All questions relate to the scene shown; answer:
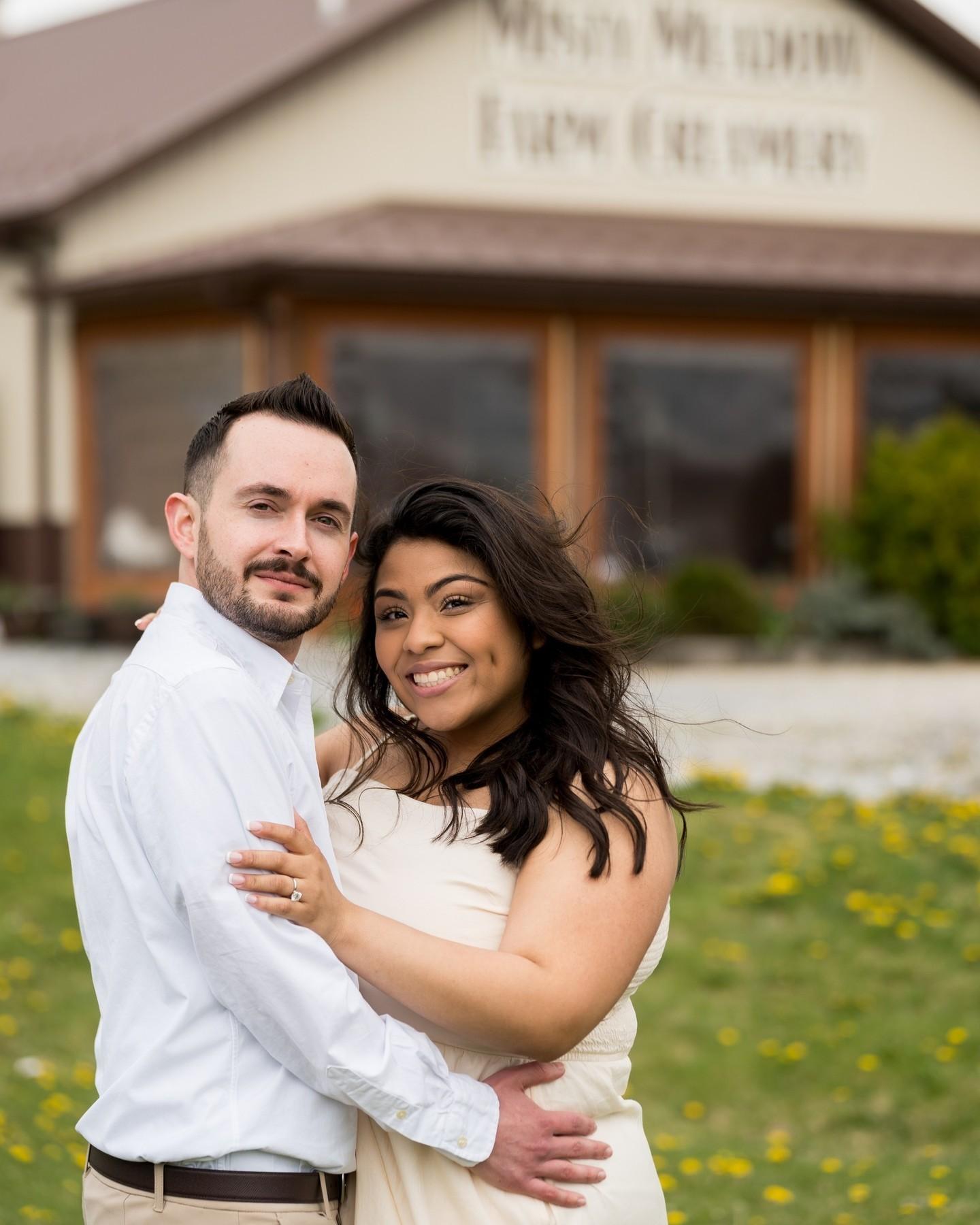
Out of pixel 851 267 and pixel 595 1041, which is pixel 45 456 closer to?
pixel 851 267

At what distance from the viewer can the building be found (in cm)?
1468

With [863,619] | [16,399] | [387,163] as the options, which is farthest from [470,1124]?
[16,399]

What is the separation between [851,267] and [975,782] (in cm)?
753

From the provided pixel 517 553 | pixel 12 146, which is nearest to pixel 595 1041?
pixel 517 553

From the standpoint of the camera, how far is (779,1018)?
21.7 feet

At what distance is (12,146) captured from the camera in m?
17.5

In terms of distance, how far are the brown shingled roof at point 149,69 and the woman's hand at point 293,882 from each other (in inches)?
561

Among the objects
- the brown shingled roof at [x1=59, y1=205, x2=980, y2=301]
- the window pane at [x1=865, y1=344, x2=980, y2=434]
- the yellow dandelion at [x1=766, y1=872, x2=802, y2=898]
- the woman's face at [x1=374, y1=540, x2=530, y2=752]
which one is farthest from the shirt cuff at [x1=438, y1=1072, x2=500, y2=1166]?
the window pane at [x1=865, y1=344, x2=980, y2=434]

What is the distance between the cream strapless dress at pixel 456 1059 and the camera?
93.6 inches

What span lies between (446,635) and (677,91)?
14299mm

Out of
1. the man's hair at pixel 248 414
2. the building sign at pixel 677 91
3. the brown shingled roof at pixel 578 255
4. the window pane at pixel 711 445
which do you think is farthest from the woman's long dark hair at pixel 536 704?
the building sign at pixel 677 91

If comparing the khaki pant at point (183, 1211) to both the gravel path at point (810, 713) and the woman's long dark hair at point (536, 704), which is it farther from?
the gravel path at point (810, 713)

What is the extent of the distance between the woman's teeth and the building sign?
13617 millimetres

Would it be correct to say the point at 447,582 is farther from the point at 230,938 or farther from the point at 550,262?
the point at 550,262
